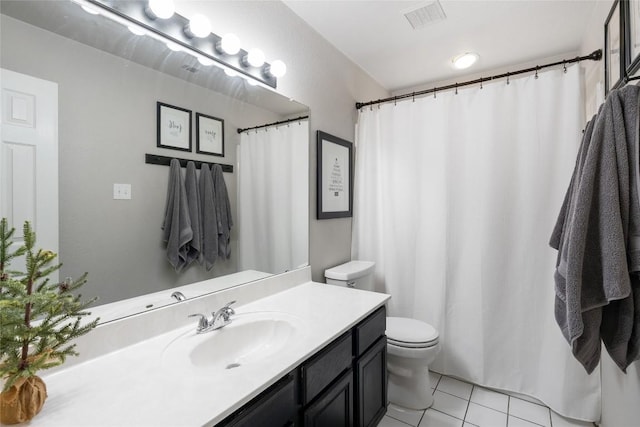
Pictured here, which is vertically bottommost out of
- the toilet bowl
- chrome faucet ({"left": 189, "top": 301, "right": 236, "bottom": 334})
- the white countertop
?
the toilet bowl

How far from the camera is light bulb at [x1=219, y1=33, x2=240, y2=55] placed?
1347mm

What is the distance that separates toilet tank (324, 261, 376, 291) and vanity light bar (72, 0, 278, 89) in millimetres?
1234

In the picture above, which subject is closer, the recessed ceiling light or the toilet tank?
the toilet tank

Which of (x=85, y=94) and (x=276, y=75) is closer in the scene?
(x=85, y=94)

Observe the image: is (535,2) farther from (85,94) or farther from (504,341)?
(85,94)

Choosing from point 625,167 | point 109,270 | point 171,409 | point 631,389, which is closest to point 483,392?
point 631,389

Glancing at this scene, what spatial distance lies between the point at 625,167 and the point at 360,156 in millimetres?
1587

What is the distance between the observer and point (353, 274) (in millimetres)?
2041

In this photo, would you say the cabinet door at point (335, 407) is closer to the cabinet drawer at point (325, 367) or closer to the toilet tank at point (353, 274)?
the cabinet drawer at point (325, 367)

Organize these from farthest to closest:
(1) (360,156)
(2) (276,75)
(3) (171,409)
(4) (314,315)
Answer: (1) (360,156)
(2) (276,75)
(4) (314,315)
(3) (171,409)

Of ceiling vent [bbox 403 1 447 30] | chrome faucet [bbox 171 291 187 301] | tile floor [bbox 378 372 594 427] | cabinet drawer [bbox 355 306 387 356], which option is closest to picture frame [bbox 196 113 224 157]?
chrome faucet [bbox 171 291 187 301]

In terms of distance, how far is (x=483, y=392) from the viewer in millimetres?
2031

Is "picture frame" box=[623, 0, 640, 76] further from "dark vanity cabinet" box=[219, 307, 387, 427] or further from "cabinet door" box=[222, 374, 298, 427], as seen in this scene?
"cabinet door" box=[222, 374, 298, 427]

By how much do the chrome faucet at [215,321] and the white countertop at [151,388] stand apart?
55 millimetres
